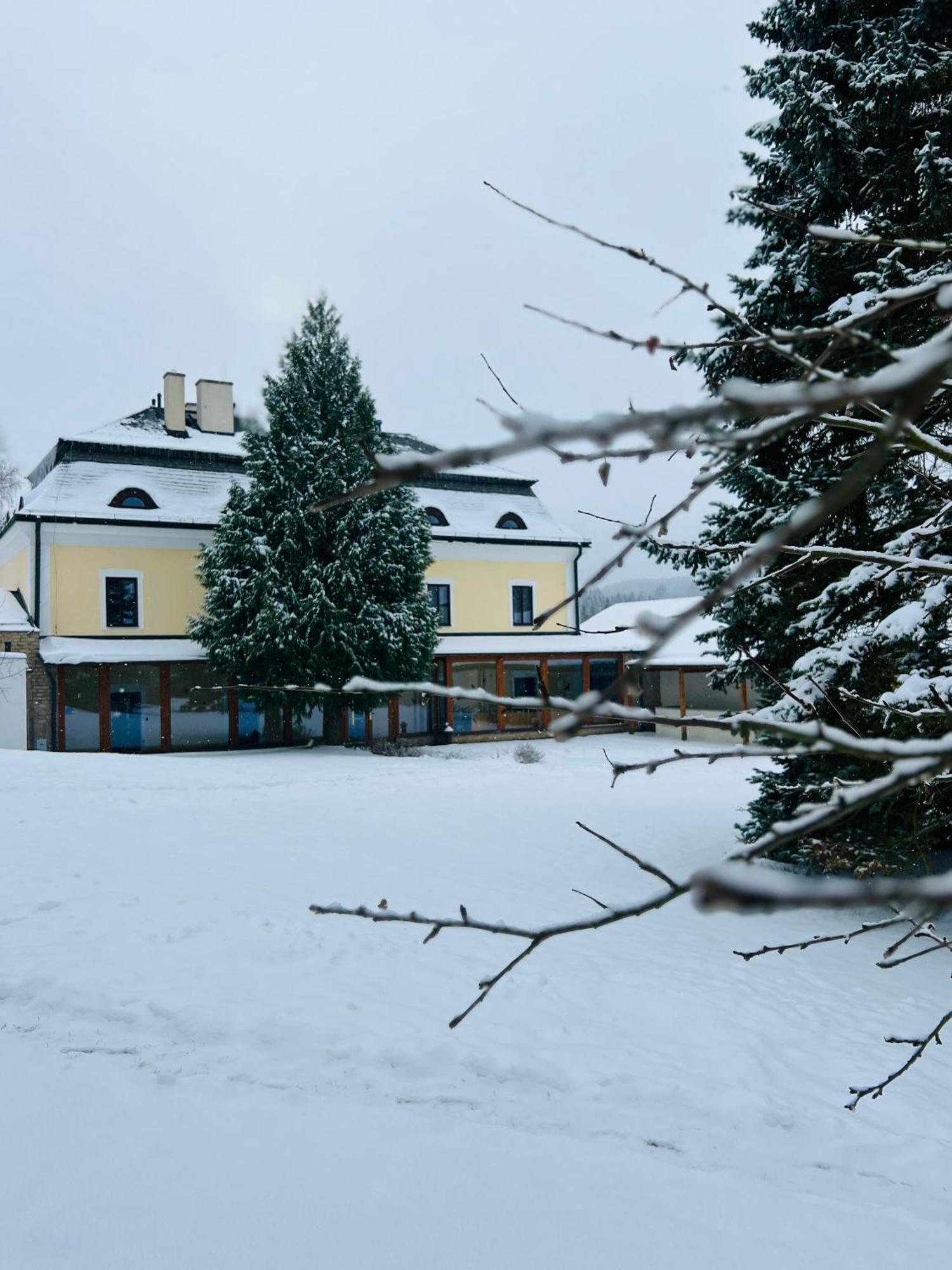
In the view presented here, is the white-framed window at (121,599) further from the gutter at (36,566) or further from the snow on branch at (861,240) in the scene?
the snow on branch at (861,240)

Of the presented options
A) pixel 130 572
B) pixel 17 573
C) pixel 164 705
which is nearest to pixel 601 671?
pixel 164 705

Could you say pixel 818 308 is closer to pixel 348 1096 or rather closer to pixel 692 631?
pixel 348 1096

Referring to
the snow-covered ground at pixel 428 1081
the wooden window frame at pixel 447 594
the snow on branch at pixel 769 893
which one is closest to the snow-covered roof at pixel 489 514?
the wooden window frame at pixel 447 594

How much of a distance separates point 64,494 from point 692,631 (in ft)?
65.1

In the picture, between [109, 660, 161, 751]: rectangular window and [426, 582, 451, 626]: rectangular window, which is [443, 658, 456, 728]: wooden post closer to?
[426, 582, 451, 626]: rectangular window

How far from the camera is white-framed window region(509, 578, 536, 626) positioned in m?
27.2

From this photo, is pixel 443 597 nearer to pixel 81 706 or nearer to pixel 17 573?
pixel 81 706

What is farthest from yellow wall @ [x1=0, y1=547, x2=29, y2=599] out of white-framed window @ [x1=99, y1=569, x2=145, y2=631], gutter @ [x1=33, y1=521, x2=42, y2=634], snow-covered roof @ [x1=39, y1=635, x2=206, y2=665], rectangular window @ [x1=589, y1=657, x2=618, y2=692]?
rectangular window @ [x1=589, y1=657, x2=618, y2=692]

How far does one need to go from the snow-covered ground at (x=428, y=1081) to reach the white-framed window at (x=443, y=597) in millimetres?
17039

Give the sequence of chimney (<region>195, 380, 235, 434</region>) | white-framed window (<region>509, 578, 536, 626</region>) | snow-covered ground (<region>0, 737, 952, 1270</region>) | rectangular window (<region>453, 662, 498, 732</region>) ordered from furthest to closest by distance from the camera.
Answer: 1. white-framed window (<region>509, 578, 536, 626</region>)
2. chimney (<region>195, 380, 235, 434</region>)
3. rectangular window (<region>453, 662, 498, 732</region>)
4. snow-covered ground (<region>0, 737, 952, 1270</region>)

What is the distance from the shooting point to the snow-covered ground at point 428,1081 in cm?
344

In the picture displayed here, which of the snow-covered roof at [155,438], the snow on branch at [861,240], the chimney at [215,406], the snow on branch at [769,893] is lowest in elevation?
the snow on branch at [769,893]

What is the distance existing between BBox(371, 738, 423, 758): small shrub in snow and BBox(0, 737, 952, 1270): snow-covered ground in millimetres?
10817

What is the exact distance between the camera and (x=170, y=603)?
73.0ft
